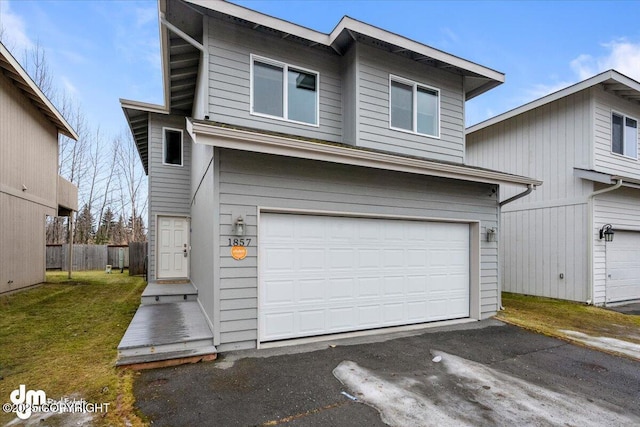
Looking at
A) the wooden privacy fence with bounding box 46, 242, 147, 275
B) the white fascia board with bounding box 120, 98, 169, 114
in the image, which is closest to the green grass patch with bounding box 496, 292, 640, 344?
the white fascia board with bounding box 120, 98, 169, 114

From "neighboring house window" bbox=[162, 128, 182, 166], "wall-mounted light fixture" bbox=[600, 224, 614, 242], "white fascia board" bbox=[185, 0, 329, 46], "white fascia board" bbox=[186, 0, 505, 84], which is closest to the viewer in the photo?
"white fascia board" bbox=[185, 0, 329, 46]

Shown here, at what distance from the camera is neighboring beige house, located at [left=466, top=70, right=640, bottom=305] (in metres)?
8.50

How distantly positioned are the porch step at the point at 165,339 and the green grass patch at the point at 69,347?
0.26 metres

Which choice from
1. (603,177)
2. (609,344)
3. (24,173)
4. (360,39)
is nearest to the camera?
(609,344)

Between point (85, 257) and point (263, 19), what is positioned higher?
point (263, 19)

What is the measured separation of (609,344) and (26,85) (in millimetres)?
14658

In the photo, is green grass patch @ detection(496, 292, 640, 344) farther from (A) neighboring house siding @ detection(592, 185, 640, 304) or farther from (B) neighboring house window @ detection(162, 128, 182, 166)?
(B) neighboring house window @ detection(162, 128, 182, 166)

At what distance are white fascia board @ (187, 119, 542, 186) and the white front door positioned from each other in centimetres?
651

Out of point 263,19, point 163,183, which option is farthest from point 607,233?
point 163,183

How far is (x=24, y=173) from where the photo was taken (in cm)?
986

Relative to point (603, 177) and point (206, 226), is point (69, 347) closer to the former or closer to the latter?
point (206, 226)

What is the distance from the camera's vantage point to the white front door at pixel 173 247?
9.95 m

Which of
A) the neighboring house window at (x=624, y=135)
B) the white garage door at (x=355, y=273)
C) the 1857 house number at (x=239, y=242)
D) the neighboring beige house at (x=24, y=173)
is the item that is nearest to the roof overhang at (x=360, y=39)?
the white garage door at (x=355, y=273)

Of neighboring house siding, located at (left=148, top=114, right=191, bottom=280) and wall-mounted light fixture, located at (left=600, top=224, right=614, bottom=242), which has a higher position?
neighboring house siding, located at (left=148, top=114, right=191, bottom=280)
